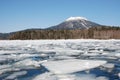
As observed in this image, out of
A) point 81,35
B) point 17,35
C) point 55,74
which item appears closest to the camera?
point 55,74

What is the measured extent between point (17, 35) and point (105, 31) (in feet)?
128

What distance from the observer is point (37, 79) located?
5039mm

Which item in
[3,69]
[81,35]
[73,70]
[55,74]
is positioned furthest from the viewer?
[81,35]

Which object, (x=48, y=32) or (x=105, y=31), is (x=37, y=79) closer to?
(x=48, y=32)

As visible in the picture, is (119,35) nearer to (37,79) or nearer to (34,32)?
(34,32)

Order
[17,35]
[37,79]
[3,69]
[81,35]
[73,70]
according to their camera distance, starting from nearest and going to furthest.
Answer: [37,79]
[73,70]
[3,69]
[17,35]
[81,35]

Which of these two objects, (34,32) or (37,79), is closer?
(37,79)

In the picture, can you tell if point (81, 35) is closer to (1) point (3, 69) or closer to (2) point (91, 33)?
(2) point (91, 33)

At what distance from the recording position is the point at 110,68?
6.78 metres

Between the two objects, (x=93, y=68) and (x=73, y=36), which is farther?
(x=73, y=36)

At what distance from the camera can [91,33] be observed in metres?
90.9

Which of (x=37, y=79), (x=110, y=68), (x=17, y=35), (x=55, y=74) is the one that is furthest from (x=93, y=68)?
(x=17, y=35)

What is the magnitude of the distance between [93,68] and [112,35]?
3425 inches

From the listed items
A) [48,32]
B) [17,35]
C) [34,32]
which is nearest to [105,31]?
[48,32]
